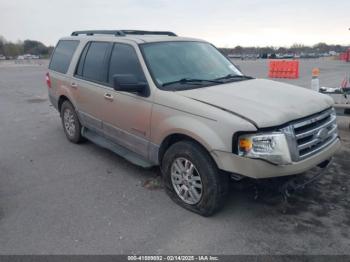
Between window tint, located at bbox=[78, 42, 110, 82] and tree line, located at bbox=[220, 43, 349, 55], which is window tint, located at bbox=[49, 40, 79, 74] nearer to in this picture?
window tint, located at bbox=[78, 42, 110, 82]

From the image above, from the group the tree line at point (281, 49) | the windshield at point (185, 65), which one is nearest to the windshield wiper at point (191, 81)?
the windshield at point (185, 65)

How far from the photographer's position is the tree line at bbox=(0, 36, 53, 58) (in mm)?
83062

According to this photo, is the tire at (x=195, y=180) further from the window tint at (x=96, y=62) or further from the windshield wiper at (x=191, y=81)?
the window tint at (x=96, y=62)

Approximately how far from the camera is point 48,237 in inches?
130

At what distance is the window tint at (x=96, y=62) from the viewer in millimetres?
5045

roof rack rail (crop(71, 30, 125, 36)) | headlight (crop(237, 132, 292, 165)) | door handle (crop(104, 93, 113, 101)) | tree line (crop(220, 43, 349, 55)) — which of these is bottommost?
headlight (crop(237, 132, 292, 165))

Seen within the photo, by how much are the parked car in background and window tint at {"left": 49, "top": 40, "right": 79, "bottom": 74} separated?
2.21 feet

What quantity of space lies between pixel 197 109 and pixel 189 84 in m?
0.67

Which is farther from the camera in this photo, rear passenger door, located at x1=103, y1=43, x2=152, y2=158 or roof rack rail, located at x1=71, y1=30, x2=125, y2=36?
roof rack rail, located at x1=71, y1=30, x2=125, y2=36

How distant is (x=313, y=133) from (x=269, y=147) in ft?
2.28

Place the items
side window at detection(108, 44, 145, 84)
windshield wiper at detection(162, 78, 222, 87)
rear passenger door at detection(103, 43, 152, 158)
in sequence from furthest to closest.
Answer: side window at detection(108, 44, 145, 84), rear passenger door at detection(103, 43, 152, 158), windshield wiper at detection(162, 78, 222, 87)

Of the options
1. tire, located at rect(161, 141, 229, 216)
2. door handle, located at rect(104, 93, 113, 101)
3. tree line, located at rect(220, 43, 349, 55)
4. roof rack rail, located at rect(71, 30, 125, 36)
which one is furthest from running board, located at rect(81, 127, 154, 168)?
tree line, located at rect(220, 43, 349, 55)

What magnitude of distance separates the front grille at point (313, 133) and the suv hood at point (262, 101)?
0.08 m

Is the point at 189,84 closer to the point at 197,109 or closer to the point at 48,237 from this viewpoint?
the point at 197,109
